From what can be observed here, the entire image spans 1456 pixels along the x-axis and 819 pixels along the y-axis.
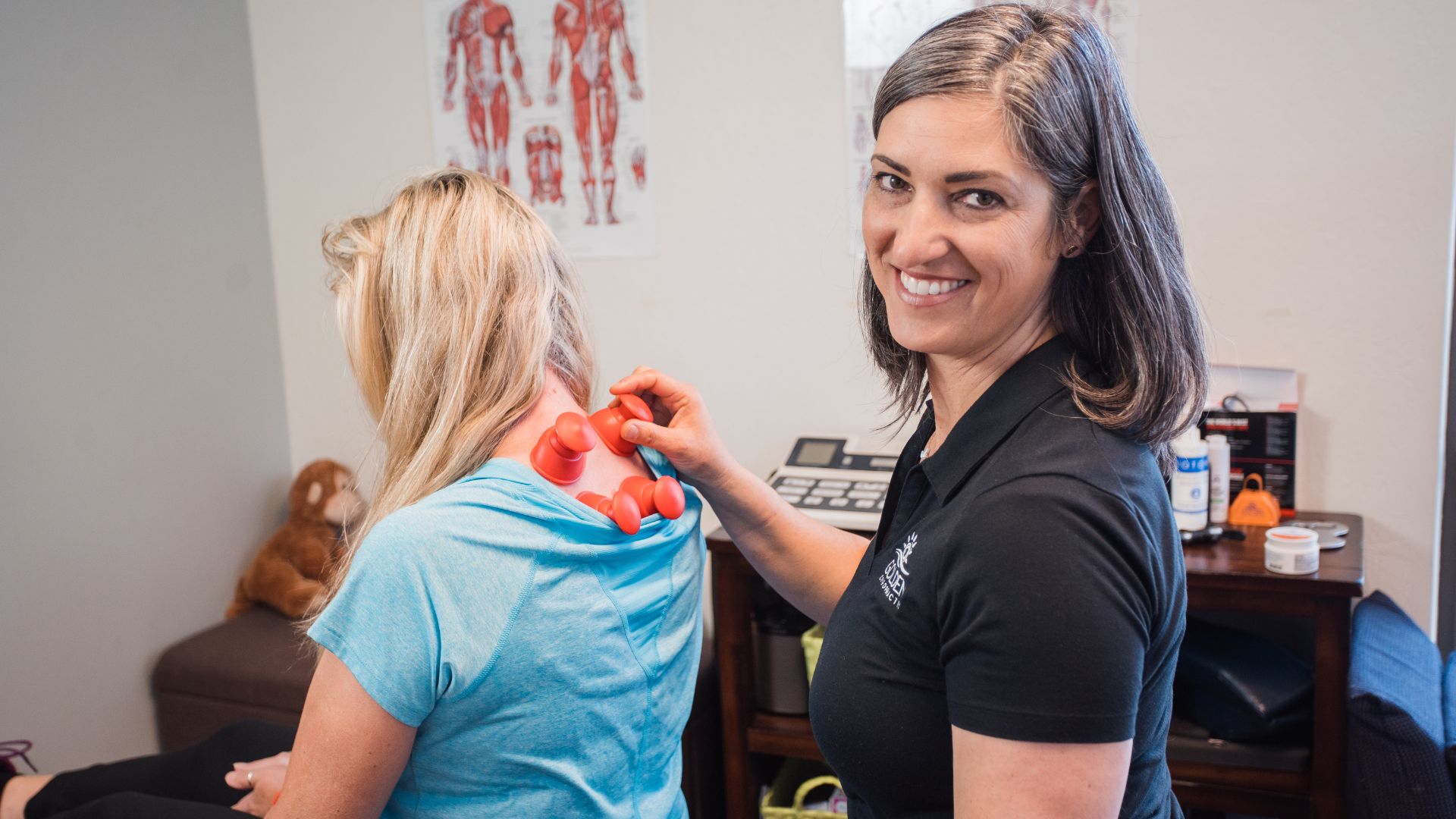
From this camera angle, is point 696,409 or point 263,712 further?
point 263,712

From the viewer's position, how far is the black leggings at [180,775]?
1.88 meters

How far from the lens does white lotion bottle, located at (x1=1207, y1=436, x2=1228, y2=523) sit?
6.63 feet

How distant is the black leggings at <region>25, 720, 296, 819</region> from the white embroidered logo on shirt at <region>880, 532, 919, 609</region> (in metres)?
1.36

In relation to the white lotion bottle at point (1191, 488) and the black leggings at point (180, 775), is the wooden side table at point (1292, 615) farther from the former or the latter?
the black leggings at point (180, 775)

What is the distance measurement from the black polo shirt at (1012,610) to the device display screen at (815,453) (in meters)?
1.31

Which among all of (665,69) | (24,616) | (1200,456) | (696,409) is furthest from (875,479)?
(24,616)

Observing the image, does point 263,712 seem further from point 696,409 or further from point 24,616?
point 696,409

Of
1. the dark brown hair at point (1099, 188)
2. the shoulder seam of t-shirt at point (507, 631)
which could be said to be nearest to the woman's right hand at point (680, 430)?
the shoulder seam of t-shirt at point (507, 631)

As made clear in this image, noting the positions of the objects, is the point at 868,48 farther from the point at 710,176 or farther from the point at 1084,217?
the point at 1084,217

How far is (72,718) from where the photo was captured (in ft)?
8.02

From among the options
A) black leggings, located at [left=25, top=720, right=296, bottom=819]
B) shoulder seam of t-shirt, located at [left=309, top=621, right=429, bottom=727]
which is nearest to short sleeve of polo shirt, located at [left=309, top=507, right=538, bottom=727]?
shoulder seam of t-shirt, located at [left=309, top=621, right=429, bottom=727]

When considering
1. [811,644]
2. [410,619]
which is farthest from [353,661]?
[811,644]

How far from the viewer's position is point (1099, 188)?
882 millimetres

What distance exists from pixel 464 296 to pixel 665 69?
55.3 inches
